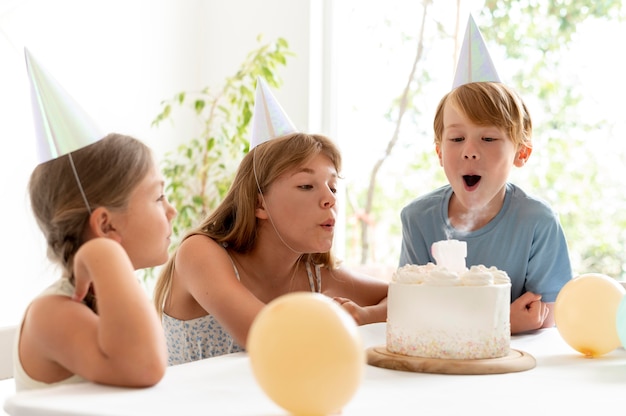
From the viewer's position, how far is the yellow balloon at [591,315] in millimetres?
1300

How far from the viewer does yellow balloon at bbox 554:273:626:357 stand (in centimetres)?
130

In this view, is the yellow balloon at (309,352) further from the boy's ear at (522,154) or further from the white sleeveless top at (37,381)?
the boy's ear at (522,154)

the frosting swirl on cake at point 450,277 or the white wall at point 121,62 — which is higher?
the white wall at point 121,62

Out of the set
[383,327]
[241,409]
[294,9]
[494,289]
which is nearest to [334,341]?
[241,409]

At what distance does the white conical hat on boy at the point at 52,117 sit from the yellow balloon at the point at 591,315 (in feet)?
2.70

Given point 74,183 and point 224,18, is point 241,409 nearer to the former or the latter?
point 74,183

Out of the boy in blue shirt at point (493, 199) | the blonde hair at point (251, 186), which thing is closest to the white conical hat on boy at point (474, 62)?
the boy in blue shirt at point (493, 199)

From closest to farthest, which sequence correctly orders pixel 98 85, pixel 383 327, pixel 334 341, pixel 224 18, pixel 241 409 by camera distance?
pixel 334 341
pixel 241 409
pixel 383 327
pixel 98 85
pixel 224 18

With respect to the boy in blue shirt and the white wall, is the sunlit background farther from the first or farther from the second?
the boy in blue shirt

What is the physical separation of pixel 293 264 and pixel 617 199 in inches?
78.4

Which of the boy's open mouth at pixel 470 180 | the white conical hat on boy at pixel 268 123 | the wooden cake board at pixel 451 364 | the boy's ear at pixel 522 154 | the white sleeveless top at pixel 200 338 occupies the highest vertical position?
the white conical hat on boy at pixel 268 123

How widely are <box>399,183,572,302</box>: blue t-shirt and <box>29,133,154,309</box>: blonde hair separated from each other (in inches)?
36.1

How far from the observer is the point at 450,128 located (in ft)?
5.99

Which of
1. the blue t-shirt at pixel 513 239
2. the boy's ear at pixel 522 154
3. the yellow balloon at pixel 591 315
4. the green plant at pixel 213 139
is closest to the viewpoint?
the yellow balloon at pixel 591 315
